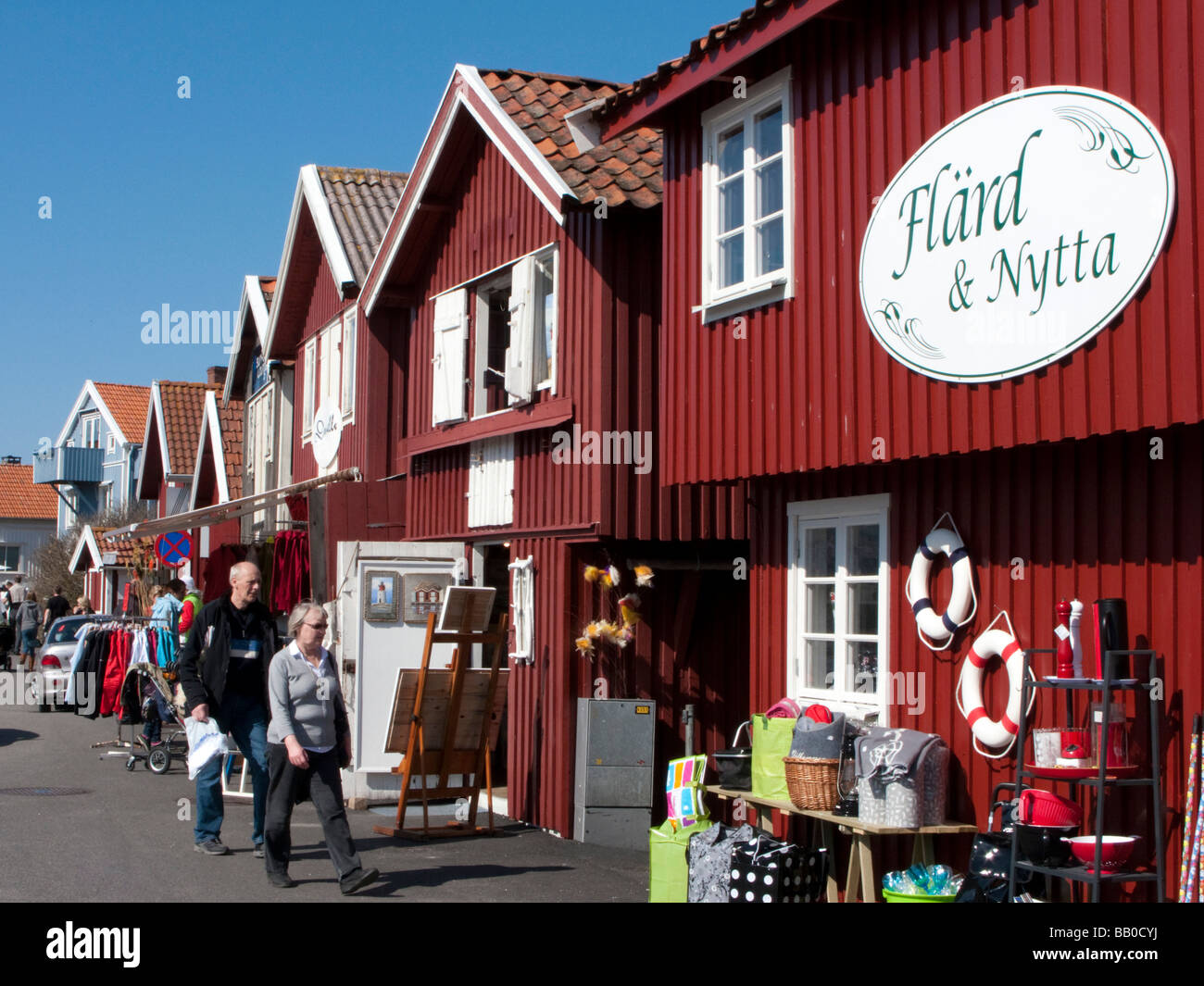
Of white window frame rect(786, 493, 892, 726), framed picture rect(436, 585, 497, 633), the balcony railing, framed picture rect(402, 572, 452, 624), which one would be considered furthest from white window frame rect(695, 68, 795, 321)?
the balcony railing

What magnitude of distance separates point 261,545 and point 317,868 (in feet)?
34.5

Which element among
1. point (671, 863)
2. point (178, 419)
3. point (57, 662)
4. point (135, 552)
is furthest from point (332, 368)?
point (178, 419)

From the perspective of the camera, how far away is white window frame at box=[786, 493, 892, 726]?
876 cm

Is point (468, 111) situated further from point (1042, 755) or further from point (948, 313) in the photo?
point (1042, 755)

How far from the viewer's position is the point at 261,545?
793 inches

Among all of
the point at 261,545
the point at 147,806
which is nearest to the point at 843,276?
the point at 147,806

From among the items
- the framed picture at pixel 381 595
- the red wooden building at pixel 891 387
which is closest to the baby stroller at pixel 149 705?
the framed picture at pixel 381 595

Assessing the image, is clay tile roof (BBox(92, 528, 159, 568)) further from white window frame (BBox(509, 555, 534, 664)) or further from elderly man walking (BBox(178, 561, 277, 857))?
elderly man walking (BBox(178, 561, 277, 857))

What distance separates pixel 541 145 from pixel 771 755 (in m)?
6.46

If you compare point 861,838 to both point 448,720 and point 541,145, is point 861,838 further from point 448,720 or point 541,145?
point 541,145

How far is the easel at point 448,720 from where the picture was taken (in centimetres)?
1170

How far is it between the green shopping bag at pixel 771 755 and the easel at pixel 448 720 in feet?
10.7

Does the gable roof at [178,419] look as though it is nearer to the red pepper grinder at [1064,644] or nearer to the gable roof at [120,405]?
the gable roof at [120,405]

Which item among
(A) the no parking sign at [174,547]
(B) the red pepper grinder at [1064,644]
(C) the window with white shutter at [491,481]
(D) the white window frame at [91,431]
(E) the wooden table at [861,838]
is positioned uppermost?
(D) the white window frame at [91,431]
